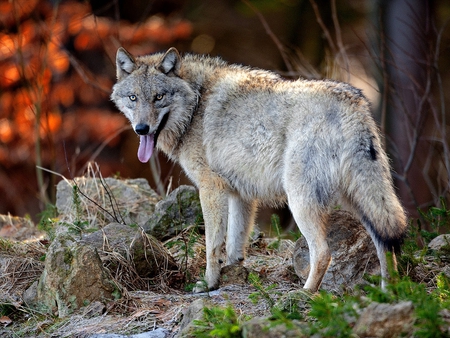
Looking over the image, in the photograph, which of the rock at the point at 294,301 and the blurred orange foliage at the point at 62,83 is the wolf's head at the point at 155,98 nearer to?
the rock at the point at 294,301

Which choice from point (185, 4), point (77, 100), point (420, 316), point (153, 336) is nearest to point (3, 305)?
point (153, 336)

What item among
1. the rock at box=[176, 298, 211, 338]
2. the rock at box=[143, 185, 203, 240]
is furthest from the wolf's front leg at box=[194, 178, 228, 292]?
the rock at box=[176, 298, 211, 338]

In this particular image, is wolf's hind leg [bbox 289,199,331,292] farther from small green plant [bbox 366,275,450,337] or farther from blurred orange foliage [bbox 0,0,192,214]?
blurred orange foliage [bbox 0,0,192,214]

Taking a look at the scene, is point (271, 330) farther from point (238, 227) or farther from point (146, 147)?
point (146, 147)

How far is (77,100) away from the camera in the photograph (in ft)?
48.2

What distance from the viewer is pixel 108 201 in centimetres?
796

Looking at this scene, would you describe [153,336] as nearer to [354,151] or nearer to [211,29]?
[354,151]

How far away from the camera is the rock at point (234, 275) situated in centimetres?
602

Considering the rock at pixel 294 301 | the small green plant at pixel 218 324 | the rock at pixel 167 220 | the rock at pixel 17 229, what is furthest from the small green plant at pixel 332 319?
the rock at pixel 17 229

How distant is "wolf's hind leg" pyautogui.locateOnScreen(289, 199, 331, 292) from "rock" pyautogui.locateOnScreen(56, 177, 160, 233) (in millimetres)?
2643

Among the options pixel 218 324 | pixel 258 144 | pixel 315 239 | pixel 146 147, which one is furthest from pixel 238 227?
pixel 218 324

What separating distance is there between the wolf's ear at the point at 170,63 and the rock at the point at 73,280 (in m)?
2.06

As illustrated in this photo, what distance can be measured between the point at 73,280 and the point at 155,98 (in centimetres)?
200

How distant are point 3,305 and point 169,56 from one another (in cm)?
278
